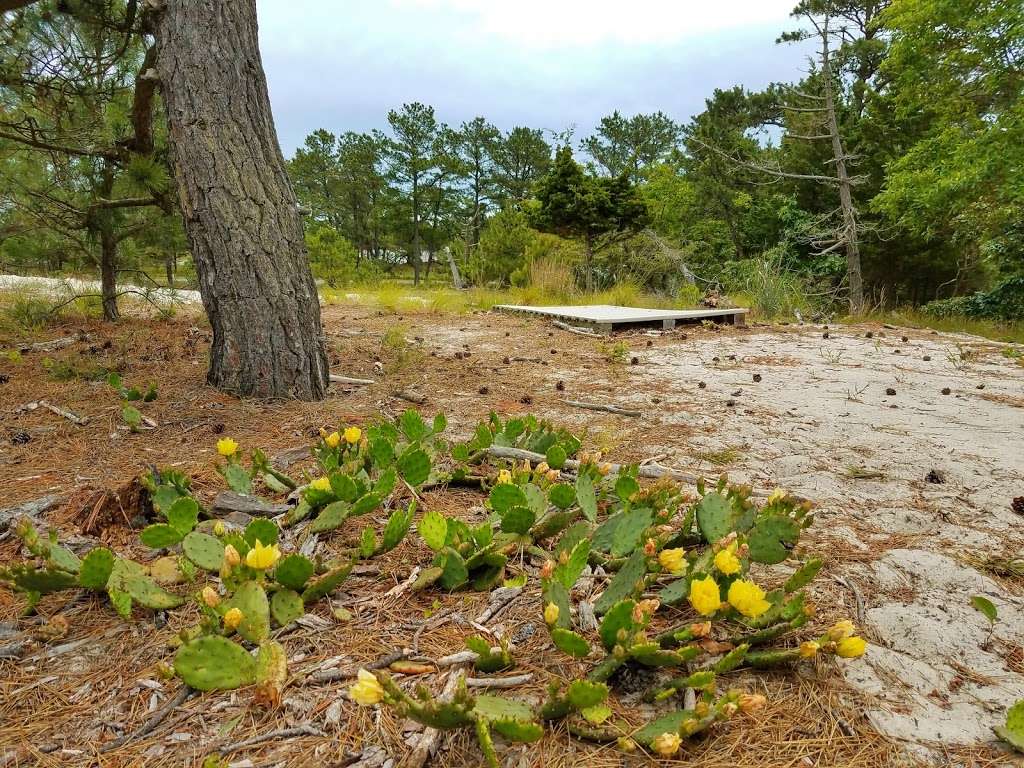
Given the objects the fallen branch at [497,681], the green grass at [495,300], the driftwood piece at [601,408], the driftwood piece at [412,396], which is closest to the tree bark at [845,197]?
the green grass at [495,300]

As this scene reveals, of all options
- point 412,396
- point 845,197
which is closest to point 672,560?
A: point 412,396

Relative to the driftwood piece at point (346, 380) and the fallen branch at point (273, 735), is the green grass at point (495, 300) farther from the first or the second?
the fallen branch at point (273, 735)

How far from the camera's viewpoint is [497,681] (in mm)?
902

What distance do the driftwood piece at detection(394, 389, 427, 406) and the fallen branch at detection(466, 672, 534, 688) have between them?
78.7 inches

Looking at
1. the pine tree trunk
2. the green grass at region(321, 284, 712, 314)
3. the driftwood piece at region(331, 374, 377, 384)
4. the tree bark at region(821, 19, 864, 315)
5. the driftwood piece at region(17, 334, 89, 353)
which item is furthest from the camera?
the tree bark at region(821, 19, 864, 315)

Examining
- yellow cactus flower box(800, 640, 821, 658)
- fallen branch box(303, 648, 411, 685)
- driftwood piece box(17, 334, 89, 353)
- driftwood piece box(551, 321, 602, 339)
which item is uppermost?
driftwood piece box(551, 321, 602, 339)

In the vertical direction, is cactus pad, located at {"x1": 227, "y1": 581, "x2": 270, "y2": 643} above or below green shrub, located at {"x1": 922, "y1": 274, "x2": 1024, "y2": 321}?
below

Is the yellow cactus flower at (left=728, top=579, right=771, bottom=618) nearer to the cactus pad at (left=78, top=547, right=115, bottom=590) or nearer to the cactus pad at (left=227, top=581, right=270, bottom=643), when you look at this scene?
the cactus pad at (left=227, top=581, right=270, bottom=643)

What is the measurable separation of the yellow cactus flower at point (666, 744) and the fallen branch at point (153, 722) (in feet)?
2.58

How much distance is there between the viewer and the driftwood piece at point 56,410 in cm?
229

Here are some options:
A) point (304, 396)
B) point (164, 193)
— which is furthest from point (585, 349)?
point (164, 193)

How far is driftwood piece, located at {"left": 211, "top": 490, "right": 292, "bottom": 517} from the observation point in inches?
58.7

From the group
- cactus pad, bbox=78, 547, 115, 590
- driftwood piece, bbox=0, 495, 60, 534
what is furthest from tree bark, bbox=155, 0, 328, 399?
cactus pad, bbox=78, 547, 115, 590

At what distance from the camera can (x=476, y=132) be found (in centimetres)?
2702
